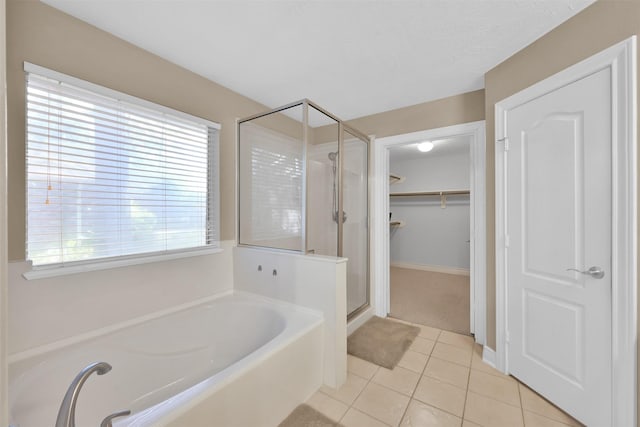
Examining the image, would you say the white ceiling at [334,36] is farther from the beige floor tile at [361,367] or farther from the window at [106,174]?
the beige floor tile at [361,367]

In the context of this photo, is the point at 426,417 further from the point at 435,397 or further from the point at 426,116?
the point at 426,116

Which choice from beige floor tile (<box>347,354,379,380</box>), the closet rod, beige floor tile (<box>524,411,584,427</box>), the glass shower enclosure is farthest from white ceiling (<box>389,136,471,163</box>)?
beige floor tile (<box>524,411,584,427</box>)

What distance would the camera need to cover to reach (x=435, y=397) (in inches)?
65.0

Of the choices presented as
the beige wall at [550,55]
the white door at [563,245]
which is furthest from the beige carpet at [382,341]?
the white door at [563,245]

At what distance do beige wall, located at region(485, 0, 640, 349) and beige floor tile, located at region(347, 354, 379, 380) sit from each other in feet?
3.25

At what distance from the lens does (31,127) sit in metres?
1.33

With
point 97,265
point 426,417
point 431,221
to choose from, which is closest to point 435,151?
point 431,221

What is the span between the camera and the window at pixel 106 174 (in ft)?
4.46

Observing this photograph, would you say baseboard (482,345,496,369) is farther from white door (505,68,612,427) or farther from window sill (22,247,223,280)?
window sill (22,247,223,280)

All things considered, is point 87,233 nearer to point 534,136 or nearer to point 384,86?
point 384,86

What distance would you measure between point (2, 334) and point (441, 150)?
16.2 feet

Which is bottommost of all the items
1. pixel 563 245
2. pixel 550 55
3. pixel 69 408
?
pixel 69 408

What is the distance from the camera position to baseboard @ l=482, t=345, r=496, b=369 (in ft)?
6.48

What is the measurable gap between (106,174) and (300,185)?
130 cm
